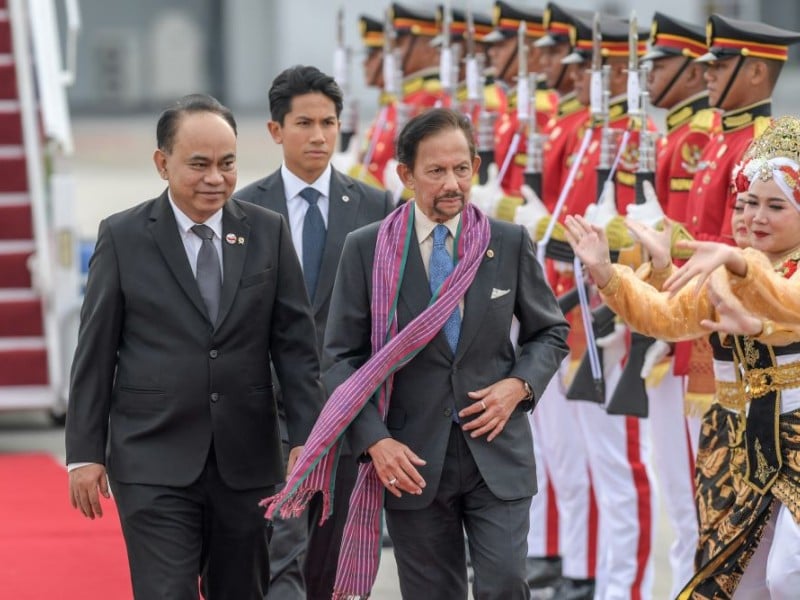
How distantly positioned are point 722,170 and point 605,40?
129 centimetres

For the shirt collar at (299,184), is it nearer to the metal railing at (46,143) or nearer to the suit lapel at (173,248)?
the suit lapel at (173,248)

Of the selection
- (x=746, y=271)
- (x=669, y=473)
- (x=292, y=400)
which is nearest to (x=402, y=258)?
(x=292, y=400)

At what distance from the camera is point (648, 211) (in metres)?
5.68

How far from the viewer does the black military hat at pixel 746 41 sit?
5.57 meters

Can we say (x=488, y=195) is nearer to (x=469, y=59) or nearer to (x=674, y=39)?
(x=469, y=59)

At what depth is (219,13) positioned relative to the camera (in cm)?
3045

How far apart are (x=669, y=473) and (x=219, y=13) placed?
25.4 meters

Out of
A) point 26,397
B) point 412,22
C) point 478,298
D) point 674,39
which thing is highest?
point 674,39

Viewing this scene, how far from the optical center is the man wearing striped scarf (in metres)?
4.43

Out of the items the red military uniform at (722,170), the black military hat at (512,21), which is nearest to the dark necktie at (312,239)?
the red military uniform at (722,170)

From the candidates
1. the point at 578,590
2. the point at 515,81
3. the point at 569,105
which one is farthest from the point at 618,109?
the point at 578,590

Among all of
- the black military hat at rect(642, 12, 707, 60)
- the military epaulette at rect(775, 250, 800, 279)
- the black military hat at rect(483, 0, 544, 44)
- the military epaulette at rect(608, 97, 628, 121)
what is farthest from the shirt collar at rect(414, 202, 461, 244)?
the black military hat at rect(483, 0, 544, 44)

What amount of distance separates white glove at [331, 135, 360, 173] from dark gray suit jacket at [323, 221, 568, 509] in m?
3.63

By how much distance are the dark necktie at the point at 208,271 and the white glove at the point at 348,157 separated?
3.53 metres
